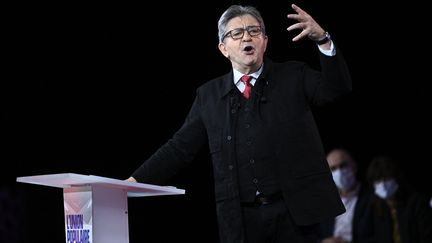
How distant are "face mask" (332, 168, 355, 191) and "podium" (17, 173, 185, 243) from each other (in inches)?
112

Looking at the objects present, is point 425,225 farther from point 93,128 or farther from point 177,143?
point 177,143

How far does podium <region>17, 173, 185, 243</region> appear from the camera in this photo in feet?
8.57

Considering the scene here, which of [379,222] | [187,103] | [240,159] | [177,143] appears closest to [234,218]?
[240,159]

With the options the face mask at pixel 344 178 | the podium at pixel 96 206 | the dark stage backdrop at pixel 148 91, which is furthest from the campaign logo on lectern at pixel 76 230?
the face mask at pixel 344 178

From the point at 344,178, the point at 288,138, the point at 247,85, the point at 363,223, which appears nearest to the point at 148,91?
the point at 344,178

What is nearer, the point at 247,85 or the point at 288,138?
the point at 288,138

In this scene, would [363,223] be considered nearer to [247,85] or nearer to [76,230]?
[247,85]

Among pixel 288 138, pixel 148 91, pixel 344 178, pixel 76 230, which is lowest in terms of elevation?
pixel 76 230

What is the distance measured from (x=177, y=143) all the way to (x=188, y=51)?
9.59ft

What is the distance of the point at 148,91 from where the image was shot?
595 cm

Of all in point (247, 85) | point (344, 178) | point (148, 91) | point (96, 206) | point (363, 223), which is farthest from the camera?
point (148, 91)

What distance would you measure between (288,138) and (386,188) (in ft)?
10.0

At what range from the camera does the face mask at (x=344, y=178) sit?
17.8 feet

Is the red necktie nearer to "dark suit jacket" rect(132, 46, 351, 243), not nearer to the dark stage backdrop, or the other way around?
"dark suit jacket" rect(132, 46, 351, 243)
